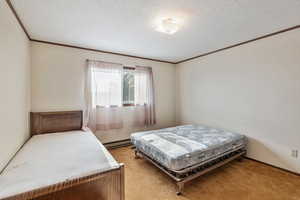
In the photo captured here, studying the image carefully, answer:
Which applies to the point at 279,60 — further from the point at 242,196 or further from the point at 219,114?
the point at 242,196

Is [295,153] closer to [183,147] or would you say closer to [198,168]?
[198,168]

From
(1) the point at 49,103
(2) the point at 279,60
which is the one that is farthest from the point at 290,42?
(1) the point at 49,103

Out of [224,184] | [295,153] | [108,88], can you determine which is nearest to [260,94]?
[295,153]

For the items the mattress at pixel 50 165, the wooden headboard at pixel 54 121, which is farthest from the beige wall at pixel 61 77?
the mattress at pixel 50 165

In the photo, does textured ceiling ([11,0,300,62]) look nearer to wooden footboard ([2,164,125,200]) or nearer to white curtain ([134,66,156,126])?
white curtain ([134,66,156,126])

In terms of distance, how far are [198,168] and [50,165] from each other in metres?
1.83

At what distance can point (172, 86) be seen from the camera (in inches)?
173

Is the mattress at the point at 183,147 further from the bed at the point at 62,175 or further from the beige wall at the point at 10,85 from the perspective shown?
the beige wall at the point at 10,85

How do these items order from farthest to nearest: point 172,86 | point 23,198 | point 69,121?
point 172,86 → point 69,121 → point 23,198

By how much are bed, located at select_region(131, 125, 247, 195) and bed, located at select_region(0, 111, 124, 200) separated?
769 mm

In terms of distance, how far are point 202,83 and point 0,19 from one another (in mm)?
3647

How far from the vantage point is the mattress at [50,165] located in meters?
1.07

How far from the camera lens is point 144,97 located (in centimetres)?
377

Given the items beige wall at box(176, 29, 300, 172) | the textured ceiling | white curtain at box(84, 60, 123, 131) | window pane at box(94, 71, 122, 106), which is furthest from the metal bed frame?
the textured ceiling
